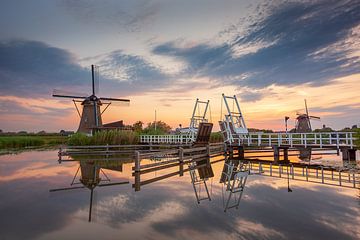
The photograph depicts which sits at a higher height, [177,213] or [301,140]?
[301,140]

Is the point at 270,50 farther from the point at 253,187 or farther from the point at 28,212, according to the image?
the point at 28,212

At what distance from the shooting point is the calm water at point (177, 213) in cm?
539

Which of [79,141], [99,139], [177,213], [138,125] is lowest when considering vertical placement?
[177,213]

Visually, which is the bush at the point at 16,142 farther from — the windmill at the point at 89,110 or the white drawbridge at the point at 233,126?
the white drawbridge at the point at 233,126

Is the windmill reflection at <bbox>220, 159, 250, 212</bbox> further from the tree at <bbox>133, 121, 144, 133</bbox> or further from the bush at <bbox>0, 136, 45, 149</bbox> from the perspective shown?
the bush at <bbox>0, 136, 45, 149</bbox>

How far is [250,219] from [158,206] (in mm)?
2582

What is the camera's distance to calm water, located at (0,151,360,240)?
212 inches

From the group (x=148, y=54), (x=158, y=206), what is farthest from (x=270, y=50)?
(x=158, y=206)

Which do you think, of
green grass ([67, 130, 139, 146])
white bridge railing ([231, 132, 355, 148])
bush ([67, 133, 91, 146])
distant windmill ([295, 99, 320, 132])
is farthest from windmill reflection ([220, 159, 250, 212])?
distant windmill ([295, 99, 320, 132])

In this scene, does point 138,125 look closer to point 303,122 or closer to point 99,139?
point 99,139

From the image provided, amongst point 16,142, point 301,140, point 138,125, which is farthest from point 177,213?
point 138,125

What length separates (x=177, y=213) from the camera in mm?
6809

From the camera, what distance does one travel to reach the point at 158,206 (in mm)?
7469

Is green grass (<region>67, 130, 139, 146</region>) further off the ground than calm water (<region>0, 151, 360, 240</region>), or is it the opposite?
green grass (<region>67, 130, 139, 146</region>)
